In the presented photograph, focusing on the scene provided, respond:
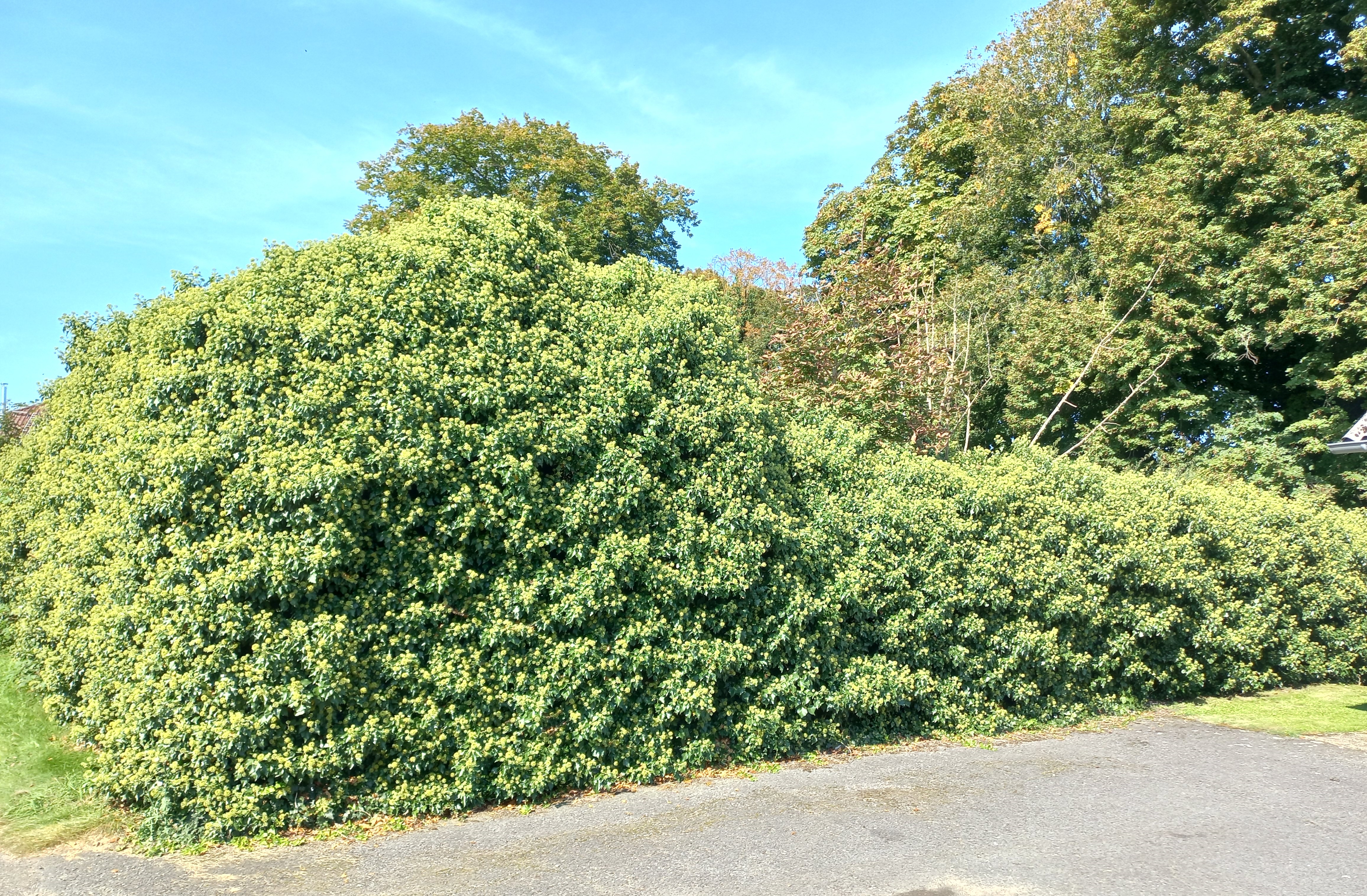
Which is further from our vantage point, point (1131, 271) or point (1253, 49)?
point (1253, 49)

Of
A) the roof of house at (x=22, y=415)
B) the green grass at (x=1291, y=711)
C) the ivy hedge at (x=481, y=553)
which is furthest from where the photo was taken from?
the roof of house at (x=22, y=415)

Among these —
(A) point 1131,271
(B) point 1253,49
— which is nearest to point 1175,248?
A: (A) point 1131,271

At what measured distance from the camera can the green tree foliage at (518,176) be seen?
25.0 meters

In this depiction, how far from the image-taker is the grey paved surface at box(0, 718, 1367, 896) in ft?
15.2

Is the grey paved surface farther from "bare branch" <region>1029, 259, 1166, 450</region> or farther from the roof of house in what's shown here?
the roof of house

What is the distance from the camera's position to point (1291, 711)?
9.46 metres

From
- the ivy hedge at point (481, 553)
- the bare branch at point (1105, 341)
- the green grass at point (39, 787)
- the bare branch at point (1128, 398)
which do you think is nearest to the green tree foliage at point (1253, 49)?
the bare branch at point (1105, 341)

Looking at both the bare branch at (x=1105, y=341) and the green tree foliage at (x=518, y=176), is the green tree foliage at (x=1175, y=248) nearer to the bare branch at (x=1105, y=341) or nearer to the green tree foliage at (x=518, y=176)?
the bare branch at (x=1105, y=341)

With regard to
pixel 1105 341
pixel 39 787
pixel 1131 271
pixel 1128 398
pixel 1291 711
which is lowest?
pixel 1291 711

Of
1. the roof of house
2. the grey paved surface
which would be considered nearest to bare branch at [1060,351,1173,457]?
the grey paved surface

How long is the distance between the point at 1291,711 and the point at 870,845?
23.5ft

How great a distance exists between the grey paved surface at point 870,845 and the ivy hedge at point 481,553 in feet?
1.43

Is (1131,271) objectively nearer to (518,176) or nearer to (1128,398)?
(1128,398)

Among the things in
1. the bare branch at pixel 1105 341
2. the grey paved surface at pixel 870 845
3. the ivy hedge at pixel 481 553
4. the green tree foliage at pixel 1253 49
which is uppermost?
the green tree foliage at pixel 1253 49
